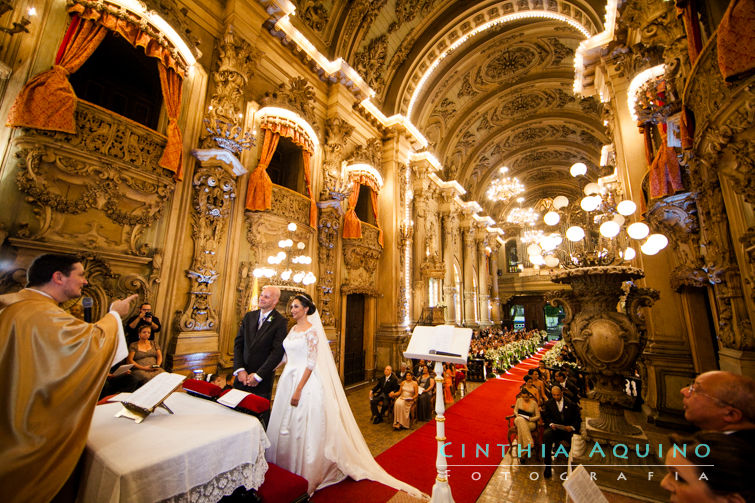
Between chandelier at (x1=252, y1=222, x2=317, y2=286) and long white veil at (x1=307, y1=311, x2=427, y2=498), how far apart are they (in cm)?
397

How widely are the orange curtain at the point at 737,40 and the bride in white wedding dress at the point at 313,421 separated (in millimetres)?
4257

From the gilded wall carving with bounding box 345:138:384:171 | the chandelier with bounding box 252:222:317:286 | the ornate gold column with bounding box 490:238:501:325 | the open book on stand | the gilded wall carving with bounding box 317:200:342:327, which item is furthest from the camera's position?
the ornate gold column with bounding box 490:238:501:325

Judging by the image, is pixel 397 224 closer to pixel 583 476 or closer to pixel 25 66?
pixel 25 66

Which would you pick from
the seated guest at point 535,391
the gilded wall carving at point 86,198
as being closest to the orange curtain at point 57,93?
the gilded wall carving at point 86,198

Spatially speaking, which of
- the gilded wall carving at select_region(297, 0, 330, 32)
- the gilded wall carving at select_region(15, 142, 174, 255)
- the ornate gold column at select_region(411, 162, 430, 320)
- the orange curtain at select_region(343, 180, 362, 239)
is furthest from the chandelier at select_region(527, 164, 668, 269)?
the gilded wall carving at select_region(297, 0, 330, 32)

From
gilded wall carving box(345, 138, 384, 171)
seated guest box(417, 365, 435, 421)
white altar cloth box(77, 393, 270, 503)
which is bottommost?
seated guest box(417, 365, 435, 421)

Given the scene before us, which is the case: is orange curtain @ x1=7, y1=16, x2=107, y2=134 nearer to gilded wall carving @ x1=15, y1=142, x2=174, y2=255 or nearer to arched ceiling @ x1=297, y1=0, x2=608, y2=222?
gilded wall carving @ x1=15, y1=142, x2=174, y2=255

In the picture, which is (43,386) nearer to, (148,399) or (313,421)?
(148,399)

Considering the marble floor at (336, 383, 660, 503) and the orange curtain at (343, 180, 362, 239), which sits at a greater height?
the orange curtain at (343, 180, 362, 239)

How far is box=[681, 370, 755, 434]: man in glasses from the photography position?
1284 mm

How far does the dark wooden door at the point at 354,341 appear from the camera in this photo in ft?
29.6

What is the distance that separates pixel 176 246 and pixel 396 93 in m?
9.24

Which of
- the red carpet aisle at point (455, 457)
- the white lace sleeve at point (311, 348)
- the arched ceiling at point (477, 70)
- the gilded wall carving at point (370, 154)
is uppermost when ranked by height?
the arched ceiling at point (477, 70)

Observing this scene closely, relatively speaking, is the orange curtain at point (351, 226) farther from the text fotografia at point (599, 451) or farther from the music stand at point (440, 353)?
the music stand at point (440, 353)
